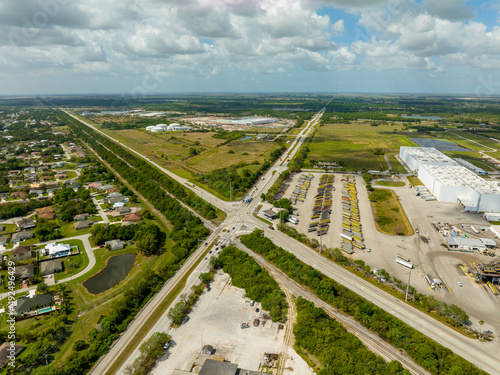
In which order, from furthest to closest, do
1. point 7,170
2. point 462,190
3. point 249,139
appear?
point 249,139, point 7,170, point 462,190

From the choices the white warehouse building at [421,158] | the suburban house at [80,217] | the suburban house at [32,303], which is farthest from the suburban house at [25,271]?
the white warehouse building at [421,158]

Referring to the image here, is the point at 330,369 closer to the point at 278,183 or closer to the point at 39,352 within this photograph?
the point at 39,352

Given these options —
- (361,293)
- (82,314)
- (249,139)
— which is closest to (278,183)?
(361,293)

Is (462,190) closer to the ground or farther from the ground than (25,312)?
farther from the ground

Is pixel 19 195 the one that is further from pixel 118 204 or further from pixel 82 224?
pixel 82 224

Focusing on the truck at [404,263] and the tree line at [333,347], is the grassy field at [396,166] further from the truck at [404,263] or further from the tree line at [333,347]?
the tree line at [333,347]

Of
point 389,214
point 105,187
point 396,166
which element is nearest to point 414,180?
point 396,166
